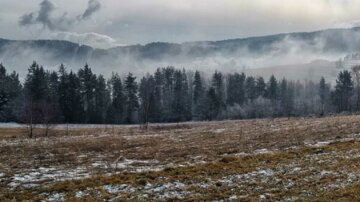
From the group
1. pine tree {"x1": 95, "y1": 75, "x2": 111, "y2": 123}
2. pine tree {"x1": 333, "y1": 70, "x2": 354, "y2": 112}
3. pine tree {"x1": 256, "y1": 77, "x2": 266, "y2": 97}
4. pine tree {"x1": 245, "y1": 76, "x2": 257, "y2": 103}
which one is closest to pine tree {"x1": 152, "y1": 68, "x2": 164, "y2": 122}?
pine tree {"x1": 95, "y1": 75, "x2": 111, "y2": 123}

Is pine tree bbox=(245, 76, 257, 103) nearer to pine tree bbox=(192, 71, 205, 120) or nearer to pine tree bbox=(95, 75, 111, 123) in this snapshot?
pine tree bbox=(192, 71, 205, 120)

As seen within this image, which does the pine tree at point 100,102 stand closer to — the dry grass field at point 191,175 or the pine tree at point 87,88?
the pine tree at point 87,88

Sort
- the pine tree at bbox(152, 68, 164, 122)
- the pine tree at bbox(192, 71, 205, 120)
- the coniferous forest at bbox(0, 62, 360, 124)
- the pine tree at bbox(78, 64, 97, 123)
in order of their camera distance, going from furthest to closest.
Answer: the pine tree at bbox(192, 71, 205, 120) < the pine tree at bbox(152, 68, 164, 122) < the pine tree at bbox(78, 64, 97, 123) < the coniferous forest at bbox(0, 62, 360, 124)

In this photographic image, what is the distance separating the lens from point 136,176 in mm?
26328

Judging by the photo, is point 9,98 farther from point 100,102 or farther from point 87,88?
point 100,102

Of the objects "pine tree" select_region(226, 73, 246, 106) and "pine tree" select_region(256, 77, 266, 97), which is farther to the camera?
"pine tree" select_region(256, 77, 266, 97)

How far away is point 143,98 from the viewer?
153 meters

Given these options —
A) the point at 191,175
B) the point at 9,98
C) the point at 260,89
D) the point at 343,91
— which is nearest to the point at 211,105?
the point at 260,89

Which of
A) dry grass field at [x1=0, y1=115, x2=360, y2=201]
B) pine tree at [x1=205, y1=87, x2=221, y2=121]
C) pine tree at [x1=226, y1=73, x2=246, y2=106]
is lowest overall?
dry grass field at [x1=0, y1=115, x2=360, y2=201]

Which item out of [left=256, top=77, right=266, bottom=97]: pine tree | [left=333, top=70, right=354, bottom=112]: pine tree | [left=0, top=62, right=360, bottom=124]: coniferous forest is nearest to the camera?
[left=0, top=62, right=360, bottom=124]: coniferous forest

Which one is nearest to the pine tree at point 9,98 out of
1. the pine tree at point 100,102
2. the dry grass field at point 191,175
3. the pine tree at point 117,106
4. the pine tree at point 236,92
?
the pine tree at point 100,102

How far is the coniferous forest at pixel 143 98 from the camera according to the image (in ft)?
423

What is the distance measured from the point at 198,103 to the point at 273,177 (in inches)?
4961

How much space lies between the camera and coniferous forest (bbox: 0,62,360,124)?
423 ft
